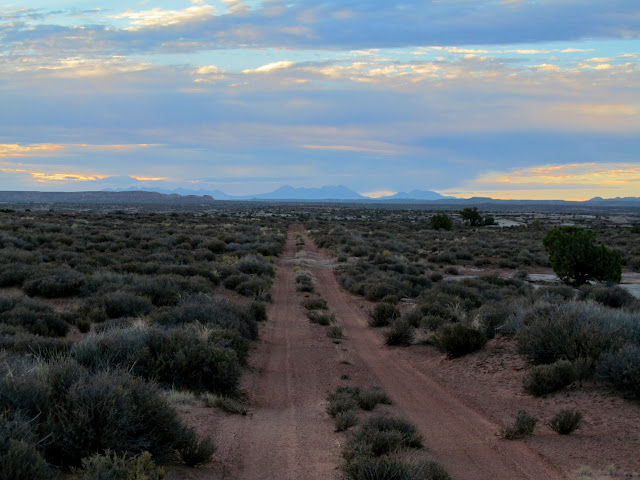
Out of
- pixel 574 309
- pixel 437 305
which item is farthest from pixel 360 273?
pixel 574 309

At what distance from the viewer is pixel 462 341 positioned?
11125 millimetres

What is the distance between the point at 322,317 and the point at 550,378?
806 cm

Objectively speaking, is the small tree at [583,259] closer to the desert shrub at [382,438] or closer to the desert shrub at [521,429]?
the desert shrub at [521,429]

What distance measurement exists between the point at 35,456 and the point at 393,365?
8170mm

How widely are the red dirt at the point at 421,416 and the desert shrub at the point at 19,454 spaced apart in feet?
4.60

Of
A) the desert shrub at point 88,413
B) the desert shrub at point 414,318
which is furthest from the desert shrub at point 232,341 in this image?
the desert shrub at point 414,318

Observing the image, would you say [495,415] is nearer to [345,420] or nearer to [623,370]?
[623,370]

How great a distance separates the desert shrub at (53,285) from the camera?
48.2ft

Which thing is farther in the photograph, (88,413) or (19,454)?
(88,413)

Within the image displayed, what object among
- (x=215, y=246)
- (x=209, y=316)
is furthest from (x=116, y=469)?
(x=215, y=246)

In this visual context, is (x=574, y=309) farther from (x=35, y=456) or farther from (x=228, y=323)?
(x=35, y=456)

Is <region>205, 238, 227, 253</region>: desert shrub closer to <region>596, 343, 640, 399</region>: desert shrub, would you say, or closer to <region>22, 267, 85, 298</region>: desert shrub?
<region>22, 267, 85, 298</region>: desert shrub

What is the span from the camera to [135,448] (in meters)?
4.85

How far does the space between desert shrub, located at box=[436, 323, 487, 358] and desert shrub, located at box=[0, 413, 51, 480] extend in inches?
342
